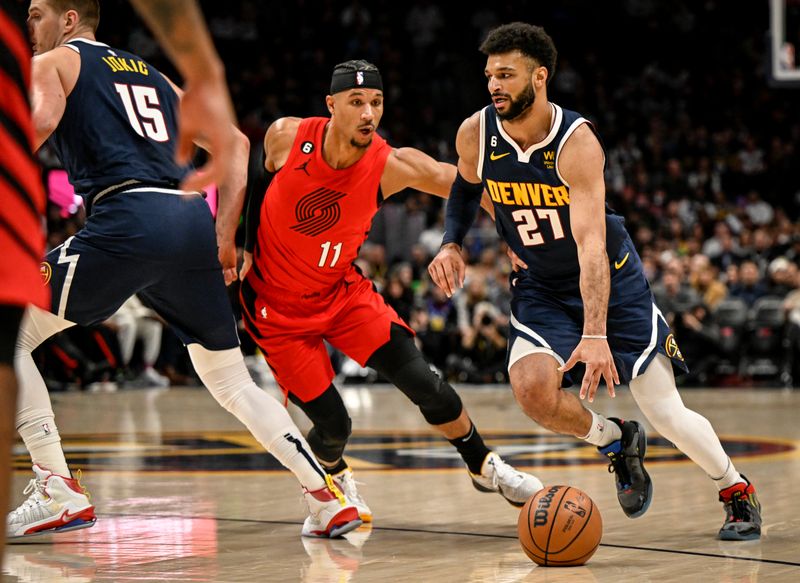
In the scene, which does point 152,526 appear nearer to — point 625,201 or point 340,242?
point 340,242

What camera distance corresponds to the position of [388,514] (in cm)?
543

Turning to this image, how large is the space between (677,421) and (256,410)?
1.68 meters

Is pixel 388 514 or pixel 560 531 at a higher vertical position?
pixel 560 531

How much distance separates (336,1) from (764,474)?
57.6 feet

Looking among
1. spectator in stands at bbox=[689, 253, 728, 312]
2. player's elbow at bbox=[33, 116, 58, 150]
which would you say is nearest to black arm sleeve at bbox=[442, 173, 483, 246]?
player's elbow at bbox=[33, 116, 58, 150]

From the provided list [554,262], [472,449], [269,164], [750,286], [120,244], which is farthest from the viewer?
[750,286]

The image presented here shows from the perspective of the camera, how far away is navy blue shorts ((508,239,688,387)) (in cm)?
492

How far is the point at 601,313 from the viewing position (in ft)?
14.7

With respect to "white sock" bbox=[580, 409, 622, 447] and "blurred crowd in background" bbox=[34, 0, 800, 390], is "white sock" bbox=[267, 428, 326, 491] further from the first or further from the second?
"blurred crowd in background" bbox=[34, 0, 800, 390]

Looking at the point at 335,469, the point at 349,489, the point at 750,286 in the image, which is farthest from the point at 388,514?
the point at 750,286

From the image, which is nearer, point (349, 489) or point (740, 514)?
point (740, 514)

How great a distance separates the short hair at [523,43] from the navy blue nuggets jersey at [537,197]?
0.21 meters

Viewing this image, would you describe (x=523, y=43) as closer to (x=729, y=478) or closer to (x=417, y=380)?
(x=417, y=380)

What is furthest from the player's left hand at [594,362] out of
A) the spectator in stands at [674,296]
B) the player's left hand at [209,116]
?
the spectator in stands at [674,296]
